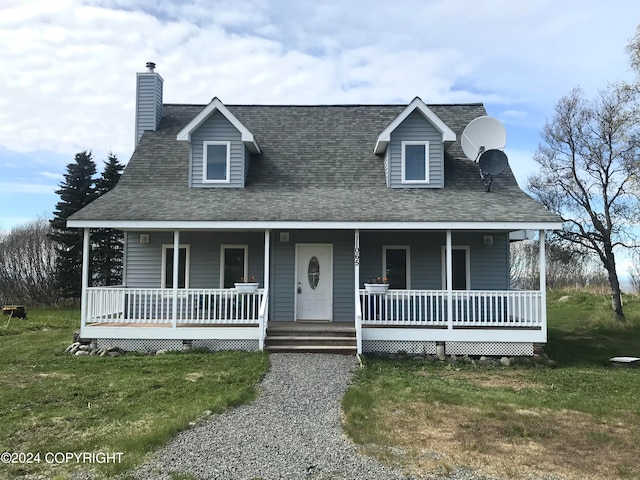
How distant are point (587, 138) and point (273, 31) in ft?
44.4

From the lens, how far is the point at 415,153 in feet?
45.6

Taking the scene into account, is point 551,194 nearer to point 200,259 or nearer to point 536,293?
point 536,293

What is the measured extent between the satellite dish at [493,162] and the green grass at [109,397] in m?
7.78

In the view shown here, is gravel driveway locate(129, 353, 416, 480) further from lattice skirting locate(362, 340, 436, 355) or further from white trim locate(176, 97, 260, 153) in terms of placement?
white trim locate(176, 97, 260, 153)

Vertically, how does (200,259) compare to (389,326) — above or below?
above

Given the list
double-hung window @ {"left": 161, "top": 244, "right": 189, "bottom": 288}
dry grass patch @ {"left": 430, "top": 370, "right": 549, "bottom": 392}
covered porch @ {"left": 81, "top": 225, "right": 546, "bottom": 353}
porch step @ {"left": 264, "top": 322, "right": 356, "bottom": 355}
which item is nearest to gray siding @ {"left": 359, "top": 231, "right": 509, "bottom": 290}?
covered porch @ {"left": 81, "top": 225, "right": 546, "bottom": 353}

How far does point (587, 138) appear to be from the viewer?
19141 millimetres

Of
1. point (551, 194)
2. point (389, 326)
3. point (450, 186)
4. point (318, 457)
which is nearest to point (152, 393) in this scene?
point (318, 457)

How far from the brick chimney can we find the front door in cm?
687

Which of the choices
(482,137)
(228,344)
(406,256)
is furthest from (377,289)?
(482,137)

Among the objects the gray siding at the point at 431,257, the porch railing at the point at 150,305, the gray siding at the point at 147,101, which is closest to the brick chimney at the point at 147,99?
the gray siding at the point at 147,101

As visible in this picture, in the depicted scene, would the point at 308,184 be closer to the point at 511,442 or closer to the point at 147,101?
the point at 147,101

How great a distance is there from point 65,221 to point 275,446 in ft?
85.9

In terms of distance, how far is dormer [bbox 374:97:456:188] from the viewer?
45.1ft
